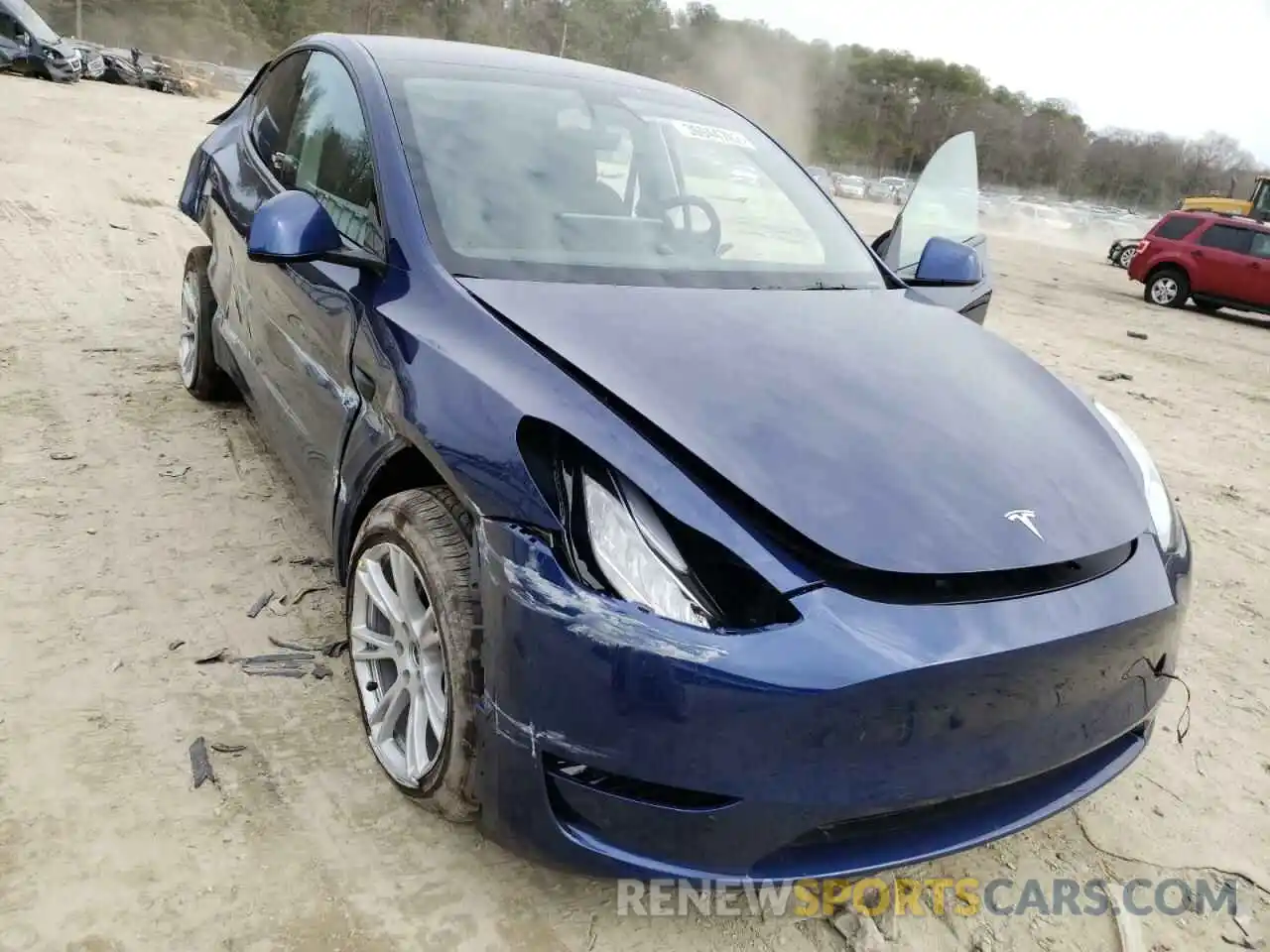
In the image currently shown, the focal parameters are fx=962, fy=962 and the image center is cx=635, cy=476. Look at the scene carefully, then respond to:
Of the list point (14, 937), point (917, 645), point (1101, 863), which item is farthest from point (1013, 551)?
point (14, 937)

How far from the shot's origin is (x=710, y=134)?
3230mm

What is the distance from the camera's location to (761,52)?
80438mm

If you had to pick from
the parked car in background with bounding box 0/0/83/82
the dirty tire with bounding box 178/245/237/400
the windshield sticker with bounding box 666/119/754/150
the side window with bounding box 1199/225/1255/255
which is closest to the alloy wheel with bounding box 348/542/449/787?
the windshield sticker with bounding box 666/119/754/150

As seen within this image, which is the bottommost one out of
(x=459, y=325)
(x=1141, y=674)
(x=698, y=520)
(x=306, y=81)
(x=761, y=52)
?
(x=1141, y=674)

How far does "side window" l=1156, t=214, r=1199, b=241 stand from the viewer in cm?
1509

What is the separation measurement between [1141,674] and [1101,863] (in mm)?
601

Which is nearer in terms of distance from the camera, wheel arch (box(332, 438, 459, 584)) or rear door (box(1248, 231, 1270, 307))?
wheel arch (box(332, 438, 459, 584))

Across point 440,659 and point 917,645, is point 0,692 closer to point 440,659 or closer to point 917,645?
point 440,659

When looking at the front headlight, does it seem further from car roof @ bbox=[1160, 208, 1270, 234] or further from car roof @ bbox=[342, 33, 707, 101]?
car roof @ bbox=[1160, 208, 1270, 234]

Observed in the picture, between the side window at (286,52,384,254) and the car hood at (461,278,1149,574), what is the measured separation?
0.51 m

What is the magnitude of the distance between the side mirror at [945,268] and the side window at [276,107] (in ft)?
6.80

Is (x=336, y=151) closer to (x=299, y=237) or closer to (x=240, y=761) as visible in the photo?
(x=299, y=237)

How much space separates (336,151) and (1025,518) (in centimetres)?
209

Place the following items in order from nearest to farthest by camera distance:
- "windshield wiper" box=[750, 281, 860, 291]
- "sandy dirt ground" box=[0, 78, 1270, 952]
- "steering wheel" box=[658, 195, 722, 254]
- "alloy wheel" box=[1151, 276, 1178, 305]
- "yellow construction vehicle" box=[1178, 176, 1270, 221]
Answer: "sandy dirt ground" box=[0, 78, 1270, 952] → "windshield wiper" box=[750, 281, 860, 291] → "steering wheel" box=[658, 195, 722, 254] → "alloy wheel" box=[1151, 276, 1178, 305] → "yellow construction vehicle" box=[1178, 176, 1270, 221]
